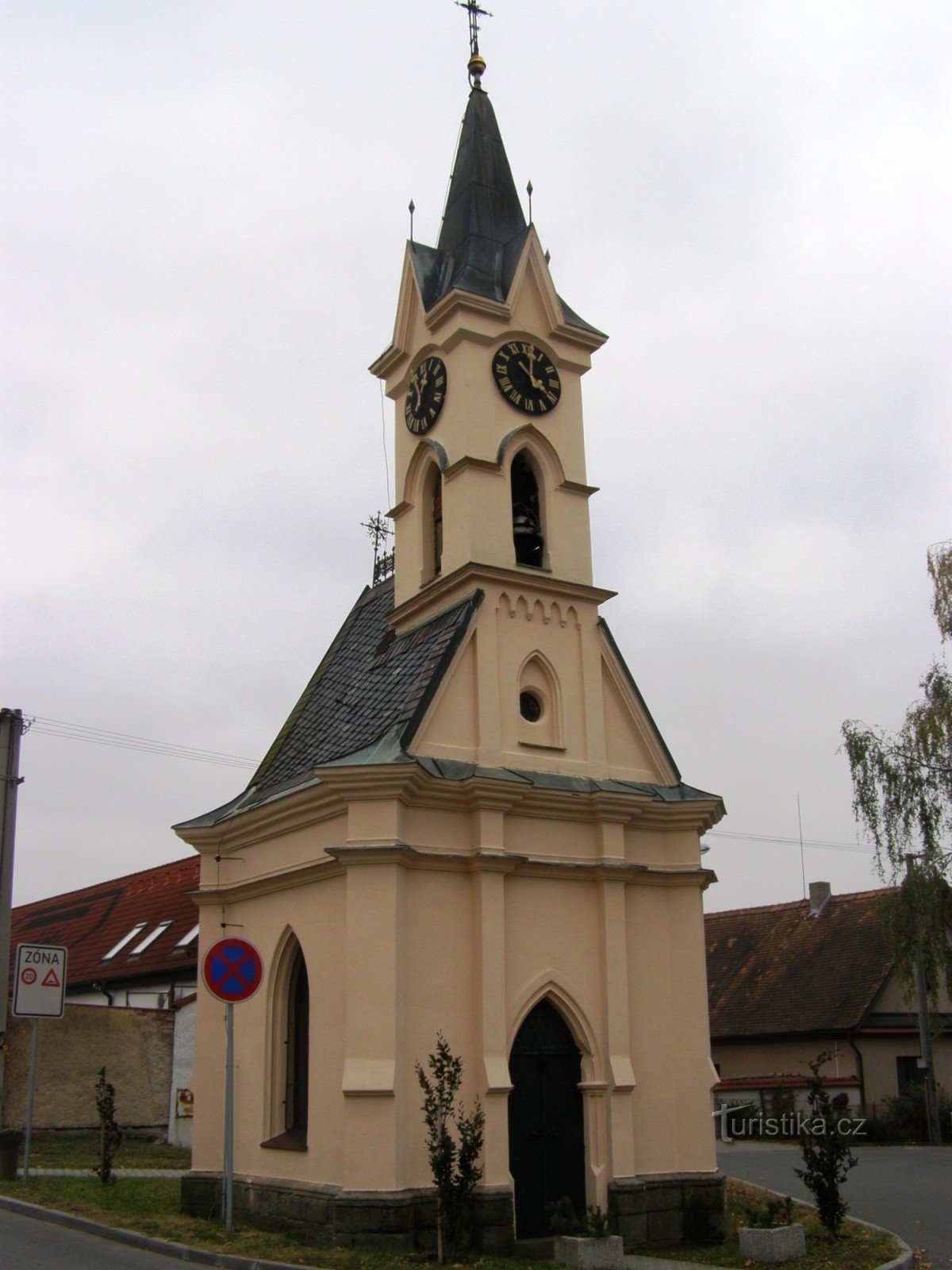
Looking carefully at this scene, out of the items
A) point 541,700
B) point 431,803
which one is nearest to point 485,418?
point 541,700

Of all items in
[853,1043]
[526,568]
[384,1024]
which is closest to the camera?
[384,1024]

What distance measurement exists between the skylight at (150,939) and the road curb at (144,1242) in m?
16.6

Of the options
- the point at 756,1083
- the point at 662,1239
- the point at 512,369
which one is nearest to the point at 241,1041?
the point at 662,1239

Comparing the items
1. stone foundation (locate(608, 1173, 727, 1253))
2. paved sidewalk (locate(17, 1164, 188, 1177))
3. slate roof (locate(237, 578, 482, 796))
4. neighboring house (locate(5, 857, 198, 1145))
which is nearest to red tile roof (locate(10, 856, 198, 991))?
neighboring house (locate(5, 857, 198, 1145))

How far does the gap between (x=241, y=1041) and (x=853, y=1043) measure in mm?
23131

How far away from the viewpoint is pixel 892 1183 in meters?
22.4

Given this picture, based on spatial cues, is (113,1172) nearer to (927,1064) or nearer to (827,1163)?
(827,1163)

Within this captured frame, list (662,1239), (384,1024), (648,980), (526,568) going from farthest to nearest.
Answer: (526,568)
(648,980)
(662,1239)
(384,1024)

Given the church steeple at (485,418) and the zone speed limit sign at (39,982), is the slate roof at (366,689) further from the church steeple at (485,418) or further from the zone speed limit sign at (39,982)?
the zone speed limit sign at (39,982)

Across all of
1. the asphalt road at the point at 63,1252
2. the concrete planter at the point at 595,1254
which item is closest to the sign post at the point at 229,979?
the asphalt road at the point at 63,1252

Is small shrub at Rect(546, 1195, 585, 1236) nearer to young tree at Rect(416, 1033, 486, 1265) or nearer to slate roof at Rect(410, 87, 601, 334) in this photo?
young tree at Rect(416, 1033, 486, 1265)

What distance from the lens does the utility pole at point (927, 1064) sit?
32.4 metres

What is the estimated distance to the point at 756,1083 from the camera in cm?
3616

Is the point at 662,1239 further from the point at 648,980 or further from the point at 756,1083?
the point at 756,1083
